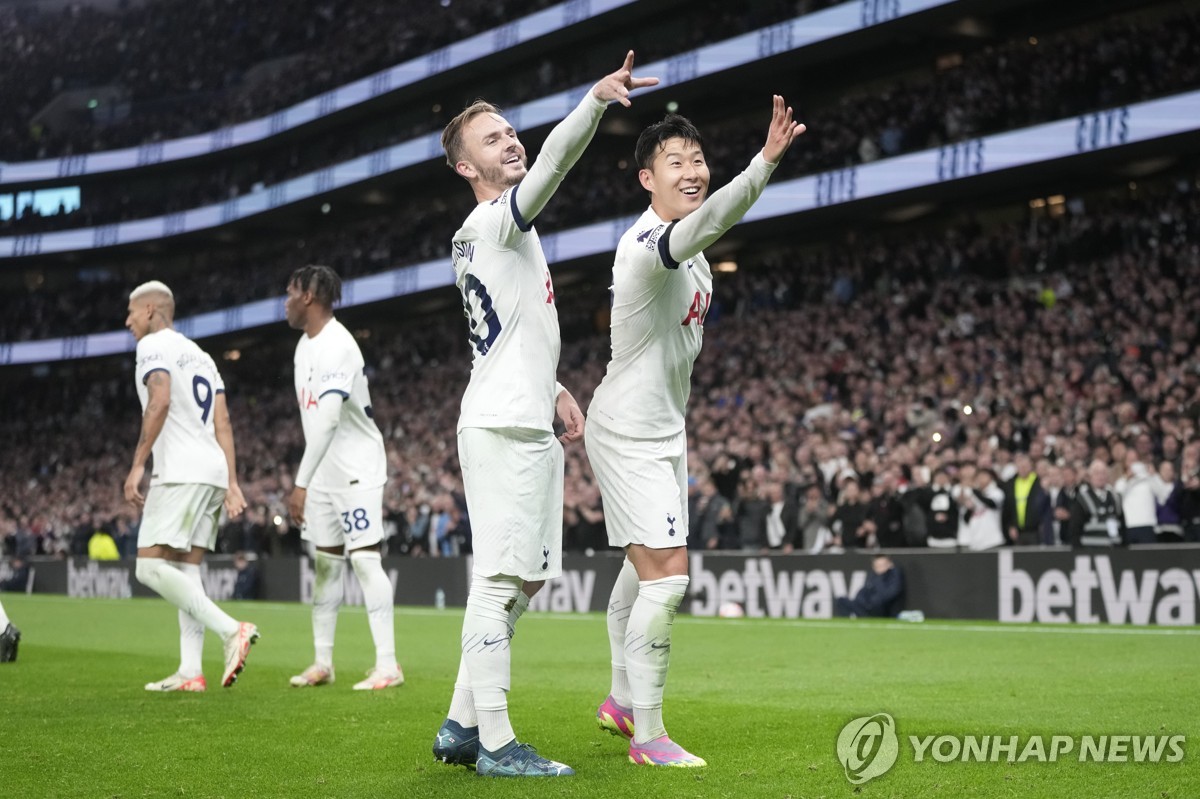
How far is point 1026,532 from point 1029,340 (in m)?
6.98

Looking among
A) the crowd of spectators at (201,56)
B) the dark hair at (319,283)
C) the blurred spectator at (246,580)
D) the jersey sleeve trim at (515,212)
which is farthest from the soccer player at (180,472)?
the crowd of spectators at (201,56)

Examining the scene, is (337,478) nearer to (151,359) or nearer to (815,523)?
(151,359)

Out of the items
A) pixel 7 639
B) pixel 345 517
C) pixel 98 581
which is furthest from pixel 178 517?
pixel 98 581

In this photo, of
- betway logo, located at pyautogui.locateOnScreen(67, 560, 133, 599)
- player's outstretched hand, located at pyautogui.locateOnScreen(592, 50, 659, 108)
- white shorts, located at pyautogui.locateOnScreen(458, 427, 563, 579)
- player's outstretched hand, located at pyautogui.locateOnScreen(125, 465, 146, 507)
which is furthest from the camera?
betway logo, located at pyautogui.locateOnScreen(67, 560, 133, 599)

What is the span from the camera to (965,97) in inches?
1104

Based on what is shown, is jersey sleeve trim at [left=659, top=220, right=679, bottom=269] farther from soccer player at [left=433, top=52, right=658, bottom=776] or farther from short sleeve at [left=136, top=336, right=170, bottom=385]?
short sleeve at [left=136, top=336, right=170, bottom=385]

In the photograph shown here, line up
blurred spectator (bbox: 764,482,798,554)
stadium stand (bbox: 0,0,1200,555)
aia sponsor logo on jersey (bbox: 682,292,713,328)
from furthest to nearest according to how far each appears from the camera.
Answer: stadium stand (bbox: 0,0,1200,555)
blurred spectator (bbox: 764,482,798,554)
aia sponsor logo on jersey (bbox: 682,292,713,328)

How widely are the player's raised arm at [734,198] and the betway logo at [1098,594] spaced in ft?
33.6

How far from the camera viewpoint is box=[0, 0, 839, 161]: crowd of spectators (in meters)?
45.4

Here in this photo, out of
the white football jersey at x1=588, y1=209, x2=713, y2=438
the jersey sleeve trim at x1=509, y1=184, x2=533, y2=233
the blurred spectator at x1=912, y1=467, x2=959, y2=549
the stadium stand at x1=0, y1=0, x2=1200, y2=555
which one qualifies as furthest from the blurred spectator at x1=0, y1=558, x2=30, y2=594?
the jersey sleeve trim at x1=509, y1=184, x2=533, y2=233

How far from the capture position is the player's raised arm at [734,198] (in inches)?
186

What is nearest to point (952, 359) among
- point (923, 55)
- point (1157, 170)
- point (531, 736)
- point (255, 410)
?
point (1157, 170)

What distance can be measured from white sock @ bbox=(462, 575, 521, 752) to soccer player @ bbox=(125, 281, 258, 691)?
12.0 feet

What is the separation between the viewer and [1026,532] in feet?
50.7
